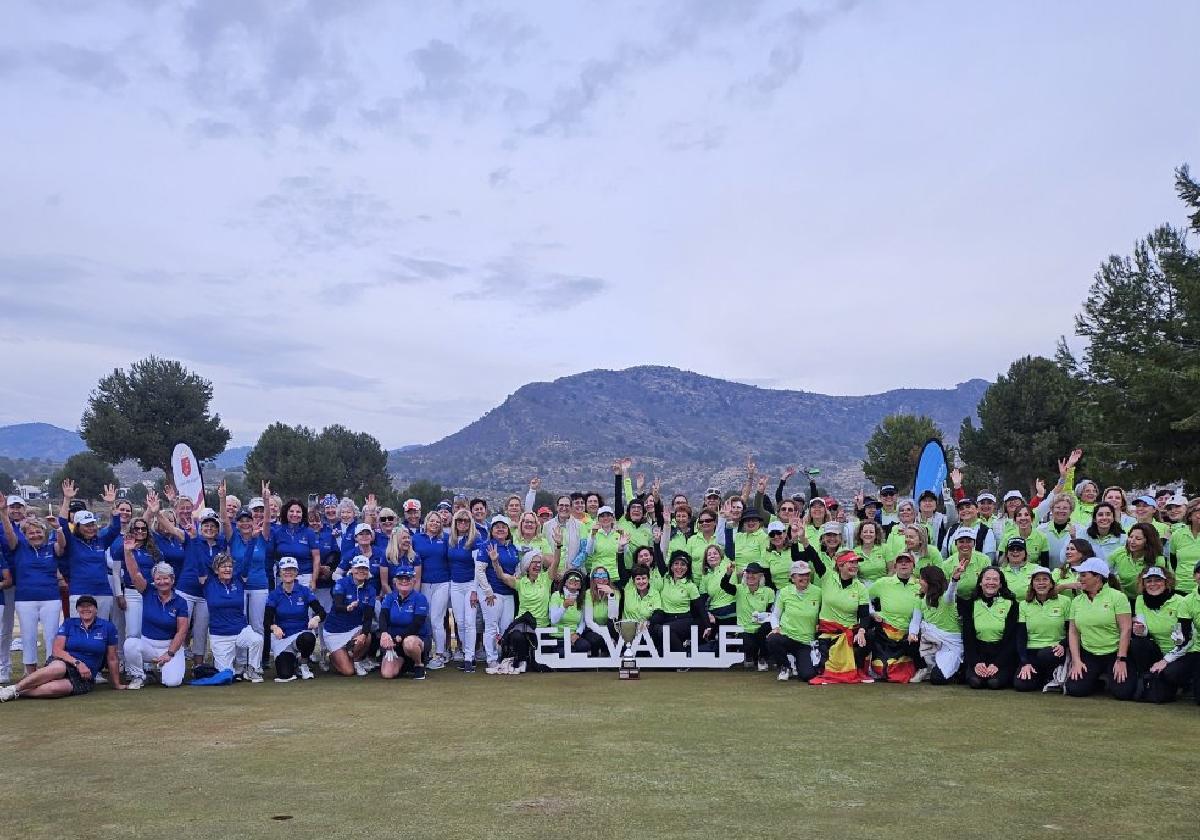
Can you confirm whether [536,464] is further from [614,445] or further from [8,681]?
[8,681]

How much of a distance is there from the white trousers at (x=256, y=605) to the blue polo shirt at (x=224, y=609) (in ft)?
1.31

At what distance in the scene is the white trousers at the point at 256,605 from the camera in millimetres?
10461

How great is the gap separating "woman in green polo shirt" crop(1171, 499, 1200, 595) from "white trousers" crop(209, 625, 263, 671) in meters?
A: 8.85

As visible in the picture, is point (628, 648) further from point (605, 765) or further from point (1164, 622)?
point (1164, 622)

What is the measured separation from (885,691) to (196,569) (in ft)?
23.1

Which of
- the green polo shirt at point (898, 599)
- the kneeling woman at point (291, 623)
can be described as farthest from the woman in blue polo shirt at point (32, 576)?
the green polo shirt at point (898, 599)

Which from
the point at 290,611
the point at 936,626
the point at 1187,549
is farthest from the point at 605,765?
the point at 1187,549

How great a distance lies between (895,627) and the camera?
A: 31.2 feet

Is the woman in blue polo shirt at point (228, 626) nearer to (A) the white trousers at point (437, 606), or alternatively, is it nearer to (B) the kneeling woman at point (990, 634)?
(A) the white trousers at point (437, 606)

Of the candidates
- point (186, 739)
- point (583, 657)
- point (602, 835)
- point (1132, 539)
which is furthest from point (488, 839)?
point (1132, 539)

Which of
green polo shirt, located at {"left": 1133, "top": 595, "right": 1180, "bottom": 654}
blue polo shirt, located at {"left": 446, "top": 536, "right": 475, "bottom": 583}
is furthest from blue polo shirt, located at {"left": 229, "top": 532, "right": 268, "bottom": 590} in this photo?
green polo shirt, located at {"left": 1133, "top": 595, "right": 1180, "bottom": 654}

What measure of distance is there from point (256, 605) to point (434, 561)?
1.95 meters

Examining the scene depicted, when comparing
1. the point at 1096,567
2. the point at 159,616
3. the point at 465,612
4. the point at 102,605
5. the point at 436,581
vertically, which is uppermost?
the point at 1096,567

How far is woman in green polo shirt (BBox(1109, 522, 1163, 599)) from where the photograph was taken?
28.4 feet
